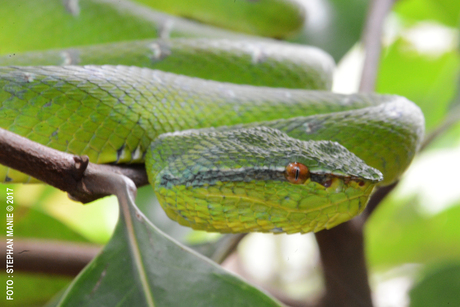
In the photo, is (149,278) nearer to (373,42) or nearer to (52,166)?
(52,166)

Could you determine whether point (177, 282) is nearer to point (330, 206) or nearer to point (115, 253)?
point (115, 253)

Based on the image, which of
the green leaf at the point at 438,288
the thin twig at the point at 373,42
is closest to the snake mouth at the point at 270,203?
the green leaf at the point at 438,288

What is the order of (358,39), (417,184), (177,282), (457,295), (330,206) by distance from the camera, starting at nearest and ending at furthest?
(177,282)
(330,206)
(457,295)
(358,39)
(417,184)

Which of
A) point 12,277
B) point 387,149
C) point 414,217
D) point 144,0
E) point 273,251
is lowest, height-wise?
point 273,251

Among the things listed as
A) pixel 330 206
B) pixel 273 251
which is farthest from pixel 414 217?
pixel 330 206

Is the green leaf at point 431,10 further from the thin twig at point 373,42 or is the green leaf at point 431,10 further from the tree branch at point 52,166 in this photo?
the tree branch at point 52,166

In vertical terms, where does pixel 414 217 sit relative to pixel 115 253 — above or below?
below

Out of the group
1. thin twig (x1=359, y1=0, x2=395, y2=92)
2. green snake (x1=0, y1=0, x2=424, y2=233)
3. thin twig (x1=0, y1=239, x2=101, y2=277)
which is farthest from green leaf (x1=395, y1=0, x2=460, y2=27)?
thin twig (x1=0, y1=239, x2=101, y2=277)
